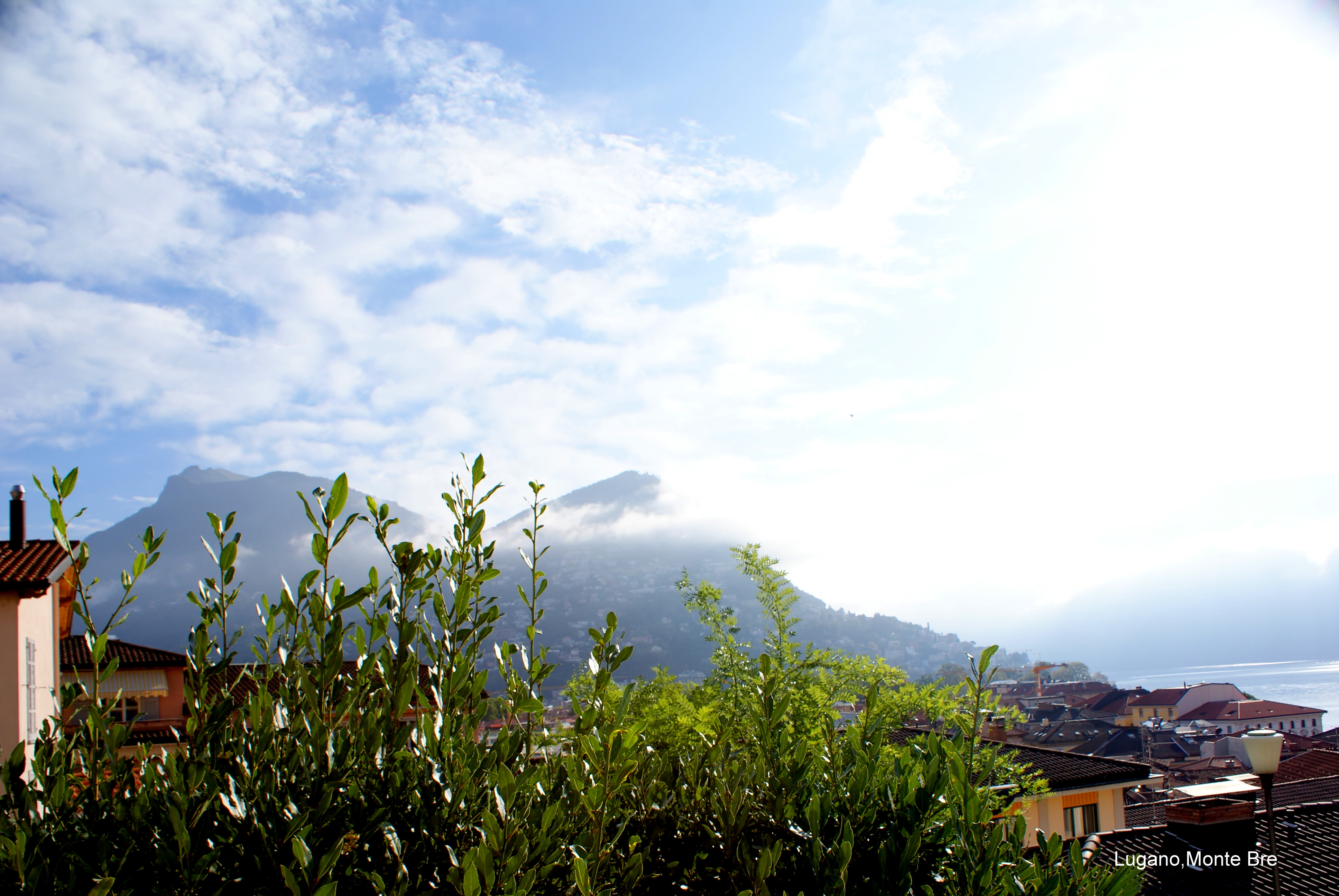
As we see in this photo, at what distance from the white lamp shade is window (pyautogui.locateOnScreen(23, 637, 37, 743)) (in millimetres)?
15789

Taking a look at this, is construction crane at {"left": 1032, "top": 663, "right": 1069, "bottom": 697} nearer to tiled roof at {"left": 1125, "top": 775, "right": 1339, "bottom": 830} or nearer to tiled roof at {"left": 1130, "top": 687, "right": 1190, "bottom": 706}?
tiled roof at {"left": 1130, "top": 687, "right": 1190, "bottom": 706}

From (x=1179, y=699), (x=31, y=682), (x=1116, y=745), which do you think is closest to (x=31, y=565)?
(x=31, y=682)

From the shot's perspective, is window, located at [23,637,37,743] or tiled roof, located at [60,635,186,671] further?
tiled roof, located at [60,635,186,671]

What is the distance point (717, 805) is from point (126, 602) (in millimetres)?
1927

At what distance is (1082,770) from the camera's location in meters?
20.2

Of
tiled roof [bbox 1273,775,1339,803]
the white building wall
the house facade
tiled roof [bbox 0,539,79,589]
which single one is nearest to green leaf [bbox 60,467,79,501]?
tiled roof [bbox 0,539,79,589]

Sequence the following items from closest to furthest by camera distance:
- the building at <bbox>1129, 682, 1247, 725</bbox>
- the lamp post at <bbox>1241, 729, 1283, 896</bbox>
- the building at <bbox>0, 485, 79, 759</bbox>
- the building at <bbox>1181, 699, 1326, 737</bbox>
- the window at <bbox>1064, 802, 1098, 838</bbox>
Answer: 1. the lamp post at <bbox>1241, 729, 1283, 896</bbox>
2. the building at <bbox>0, 485, 79, 759</bbox>
3. the window at <bbox>1064, 802, 1098, 838</bbox>
4. the building at <bbox>1181, 699, 1326, 737</bbox>
5. the building at <bbox>1129, 682, 1247, 725</bbox>

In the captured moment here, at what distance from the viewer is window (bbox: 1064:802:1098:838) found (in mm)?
19609

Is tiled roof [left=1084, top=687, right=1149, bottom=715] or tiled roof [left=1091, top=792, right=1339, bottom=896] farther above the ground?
tiled roof [left=1091, top=792, right=1339, bottom=896]

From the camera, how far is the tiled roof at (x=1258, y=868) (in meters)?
11.2

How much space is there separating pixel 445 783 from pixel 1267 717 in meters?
102

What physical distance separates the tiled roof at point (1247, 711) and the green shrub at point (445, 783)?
9884cm

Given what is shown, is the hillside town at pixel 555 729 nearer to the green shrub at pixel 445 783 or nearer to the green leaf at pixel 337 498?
the green shrub at pixel 445 783

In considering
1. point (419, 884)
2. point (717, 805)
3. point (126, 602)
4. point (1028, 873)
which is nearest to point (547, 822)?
point (419, 884)
